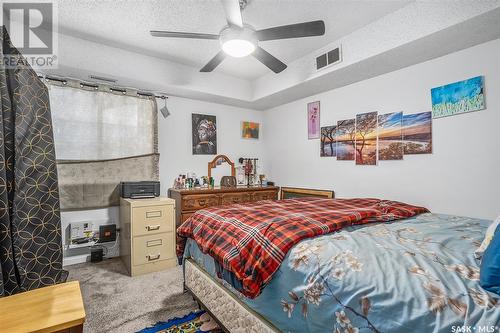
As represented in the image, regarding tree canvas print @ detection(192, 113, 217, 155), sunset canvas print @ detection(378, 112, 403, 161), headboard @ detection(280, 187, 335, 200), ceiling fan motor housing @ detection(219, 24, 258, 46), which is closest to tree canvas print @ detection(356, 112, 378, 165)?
sunset canvas print @ detection(378, 112, 403, 161)

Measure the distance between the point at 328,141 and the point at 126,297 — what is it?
115 inches


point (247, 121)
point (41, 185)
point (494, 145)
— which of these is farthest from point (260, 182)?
point (41, 185)

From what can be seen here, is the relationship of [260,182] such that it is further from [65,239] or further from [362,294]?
[362,294]

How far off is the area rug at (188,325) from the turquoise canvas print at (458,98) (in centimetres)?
272

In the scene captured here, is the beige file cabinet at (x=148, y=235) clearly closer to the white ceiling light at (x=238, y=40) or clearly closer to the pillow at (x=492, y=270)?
the white ceiling light at (x=238, y=40)

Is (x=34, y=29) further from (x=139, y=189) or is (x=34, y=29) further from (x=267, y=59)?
(x=267, y=59)

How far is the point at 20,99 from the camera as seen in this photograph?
1282 mm

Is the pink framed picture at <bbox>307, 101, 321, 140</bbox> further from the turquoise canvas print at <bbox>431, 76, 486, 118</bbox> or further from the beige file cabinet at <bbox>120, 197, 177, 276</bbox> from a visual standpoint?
the beige file cabinet at <bbox>120, 197, 177, 276</bbox>

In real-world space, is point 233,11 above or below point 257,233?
above

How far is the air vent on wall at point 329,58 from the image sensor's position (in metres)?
2.65

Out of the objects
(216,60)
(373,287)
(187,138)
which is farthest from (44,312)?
(187,138)

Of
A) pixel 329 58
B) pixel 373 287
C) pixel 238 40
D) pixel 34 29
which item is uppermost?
pixel 34 29

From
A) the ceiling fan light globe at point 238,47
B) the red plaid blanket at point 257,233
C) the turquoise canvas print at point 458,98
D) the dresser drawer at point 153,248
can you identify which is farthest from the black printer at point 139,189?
the turquoise canvas print at point 458,98

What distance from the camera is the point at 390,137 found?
2693 millimetres
